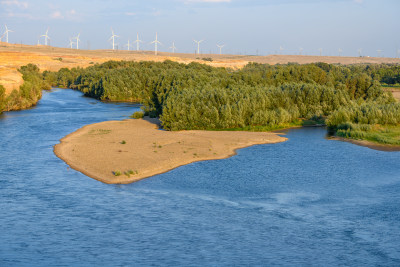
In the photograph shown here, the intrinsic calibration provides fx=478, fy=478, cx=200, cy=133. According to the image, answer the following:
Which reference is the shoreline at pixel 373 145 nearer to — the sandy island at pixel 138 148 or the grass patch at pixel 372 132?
the grass patch at pixel 372 132

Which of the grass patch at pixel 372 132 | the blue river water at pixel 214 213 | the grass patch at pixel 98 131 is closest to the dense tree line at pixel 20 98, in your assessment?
the grass patch at pixel 98 131

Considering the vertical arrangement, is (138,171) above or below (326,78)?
below

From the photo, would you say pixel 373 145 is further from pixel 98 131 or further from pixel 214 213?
pixel 98 131

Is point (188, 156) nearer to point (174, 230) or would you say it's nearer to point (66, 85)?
point (174, 230)

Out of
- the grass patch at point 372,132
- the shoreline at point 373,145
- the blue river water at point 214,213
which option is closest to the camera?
the blue river water at point 214,213

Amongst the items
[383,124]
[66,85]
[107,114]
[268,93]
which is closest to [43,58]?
[66,85]

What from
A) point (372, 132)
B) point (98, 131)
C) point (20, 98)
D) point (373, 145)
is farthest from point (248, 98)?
point (20, 98)

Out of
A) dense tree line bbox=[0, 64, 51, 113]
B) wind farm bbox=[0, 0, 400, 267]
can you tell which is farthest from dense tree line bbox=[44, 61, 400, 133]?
dense tree line bbox=[0, 64, 51, 113]

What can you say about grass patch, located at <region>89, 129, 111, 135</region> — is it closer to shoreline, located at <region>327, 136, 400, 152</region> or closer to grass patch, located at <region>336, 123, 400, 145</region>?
shoreline, located at <region>327, 136, 400, 152</region>
